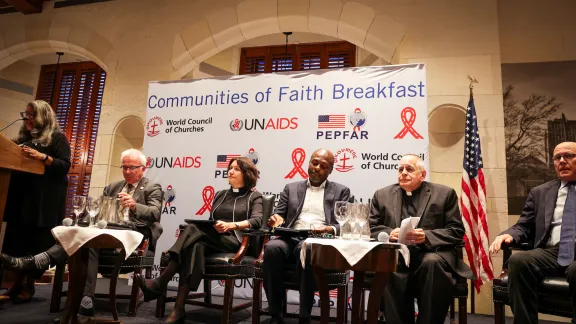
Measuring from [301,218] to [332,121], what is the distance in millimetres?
1324

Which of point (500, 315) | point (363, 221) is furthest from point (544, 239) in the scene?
point (363, 221)

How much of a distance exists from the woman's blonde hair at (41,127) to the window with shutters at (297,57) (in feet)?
13.0

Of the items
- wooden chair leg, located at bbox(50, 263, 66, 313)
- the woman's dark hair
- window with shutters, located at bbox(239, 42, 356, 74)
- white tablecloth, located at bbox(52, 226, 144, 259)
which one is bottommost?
wooden chair leg, located at bbox(50, 263, 66, 313)

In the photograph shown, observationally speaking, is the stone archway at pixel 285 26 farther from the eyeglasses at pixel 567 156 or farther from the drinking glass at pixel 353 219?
the drinking glass at pixel 353 219

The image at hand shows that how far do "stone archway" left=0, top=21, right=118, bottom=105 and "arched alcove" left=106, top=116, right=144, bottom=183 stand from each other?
0.40 m

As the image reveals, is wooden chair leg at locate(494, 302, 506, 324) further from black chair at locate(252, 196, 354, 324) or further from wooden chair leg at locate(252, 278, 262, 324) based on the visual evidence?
wooden chair leg at locate(252, 278, 262, 324)

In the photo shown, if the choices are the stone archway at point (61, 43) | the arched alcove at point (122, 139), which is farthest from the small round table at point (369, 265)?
the stone archway at point (61, 43)

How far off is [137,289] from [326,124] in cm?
230

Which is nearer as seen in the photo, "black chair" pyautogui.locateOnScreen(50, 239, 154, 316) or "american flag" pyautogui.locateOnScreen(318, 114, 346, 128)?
"black chair" pyautogui.locateOnScreen(50, 239, 154, 316)

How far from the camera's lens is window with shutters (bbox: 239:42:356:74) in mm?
6770

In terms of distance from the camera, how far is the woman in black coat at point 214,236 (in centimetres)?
283

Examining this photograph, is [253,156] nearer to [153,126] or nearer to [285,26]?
[153,126]

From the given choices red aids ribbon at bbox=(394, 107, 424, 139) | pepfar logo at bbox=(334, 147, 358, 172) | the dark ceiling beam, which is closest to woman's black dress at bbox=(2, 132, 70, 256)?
pepfar logo at bbox=(334, 147, 358, 172)

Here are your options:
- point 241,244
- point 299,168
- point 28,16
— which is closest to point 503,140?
point 299,168
